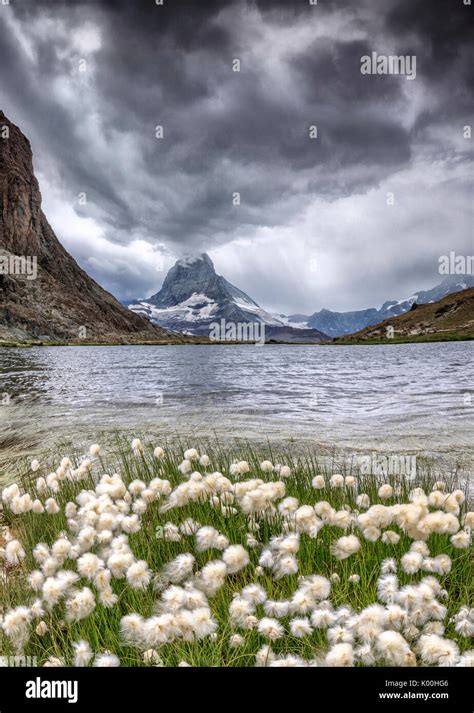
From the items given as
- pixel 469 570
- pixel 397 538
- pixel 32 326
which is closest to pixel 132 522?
pixel 397 538

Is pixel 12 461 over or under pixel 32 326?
under

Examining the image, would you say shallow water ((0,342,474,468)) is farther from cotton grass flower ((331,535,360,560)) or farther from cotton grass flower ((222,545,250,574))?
cotton grass flower ((222,545,250,574))

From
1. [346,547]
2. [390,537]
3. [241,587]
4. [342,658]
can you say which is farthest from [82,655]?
[390,537]

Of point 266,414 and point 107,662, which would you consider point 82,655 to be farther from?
point 266,414

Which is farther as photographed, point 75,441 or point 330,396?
point 330,396

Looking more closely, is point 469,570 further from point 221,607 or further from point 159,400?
point 159,400

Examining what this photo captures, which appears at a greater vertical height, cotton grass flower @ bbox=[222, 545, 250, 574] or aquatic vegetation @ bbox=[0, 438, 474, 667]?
cotton grass flower @ bbox=[222, 545, 250, 574]

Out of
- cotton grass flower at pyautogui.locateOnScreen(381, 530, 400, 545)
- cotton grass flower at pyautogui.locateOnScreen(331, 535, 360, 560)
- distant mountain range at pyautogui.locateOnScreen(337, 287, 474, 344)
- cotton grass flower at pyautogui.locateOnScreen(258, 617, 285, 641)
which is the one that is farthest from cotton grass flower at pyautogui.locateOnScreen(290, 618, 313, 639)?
distant mountain range at pyautogui.locateOnScreen(337, 287, 474, 344)

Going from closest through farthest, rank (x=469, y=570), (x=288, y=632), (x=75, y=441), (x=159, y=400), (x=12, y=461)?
1. (x=288, y=632)
2. (x=469, y=570)
3. (x=12, y=461)
4. (x=75, y=441)
5. (x=159, y=400)

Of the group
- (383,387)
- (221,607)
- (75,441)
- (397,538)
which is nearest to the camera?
(221,607)

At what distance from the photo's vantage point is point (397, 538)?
3381 mm

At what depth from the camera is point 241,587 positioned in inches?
139

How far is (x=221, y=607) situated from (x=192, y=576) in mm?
333

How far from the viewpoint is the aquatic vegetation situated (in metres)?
2.53
